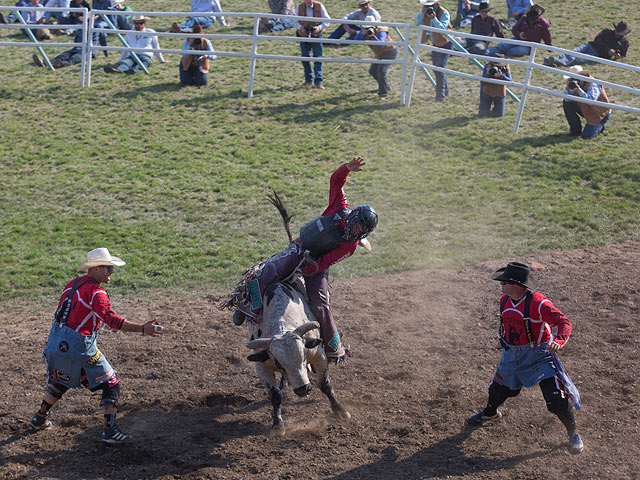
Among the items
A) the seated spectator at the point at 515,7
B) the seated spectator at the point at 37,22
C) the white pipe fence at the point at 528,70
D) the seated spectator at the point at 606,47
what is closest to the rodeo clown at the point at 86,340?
the white pipe fence at the point at 528,70

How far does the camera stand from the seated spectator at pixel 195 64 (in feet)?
57.4

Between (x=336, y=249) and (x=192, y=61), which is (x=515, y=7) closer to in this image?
(x=192, y=61)

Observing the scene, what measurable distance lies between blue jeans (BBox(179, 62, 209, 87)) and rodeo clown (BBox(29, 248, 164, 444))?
1109 cm

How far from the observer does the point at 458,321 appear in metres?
9.73

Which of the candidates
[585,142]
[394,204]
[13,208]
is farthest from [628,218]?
[13,208]

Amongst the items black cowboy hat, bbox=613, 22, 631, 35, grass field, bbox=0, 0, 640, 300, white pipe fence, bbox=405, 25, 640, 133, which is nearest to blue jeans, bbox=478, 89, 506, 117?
grass field, bbox=0, 0, 640, 300

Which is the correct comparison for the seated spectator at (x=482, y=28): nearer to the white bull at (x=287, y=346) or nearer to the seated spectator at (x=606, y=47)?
the seated spectator at (x=606, y=47)

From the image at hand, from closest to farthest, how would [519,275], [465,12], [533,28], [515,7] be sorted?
[519,275] < [533,28] < [515,7] < [465,12]

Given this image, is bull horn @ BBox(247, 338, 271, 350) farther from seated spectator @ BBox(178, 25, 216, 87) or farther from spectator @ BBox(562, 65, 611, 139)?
seated spectator @ BBox(178, 25, 216, 87)

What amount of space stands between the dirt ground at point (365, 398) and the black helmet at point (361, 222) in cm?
182

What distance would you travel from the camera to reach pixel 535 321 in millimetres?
6863

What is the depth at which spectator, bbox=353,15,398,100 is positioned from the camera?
16766 mm

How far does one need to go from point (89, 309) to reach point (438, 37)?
12318 millimetres

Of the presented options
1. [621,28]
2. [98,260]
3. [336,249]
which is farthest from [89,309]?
[621,28]
